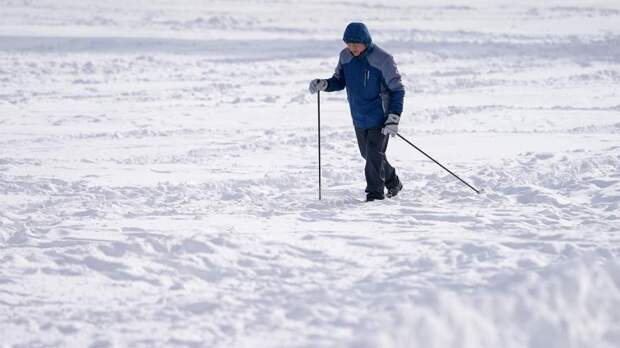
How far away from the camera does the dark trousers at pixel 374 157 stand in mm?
6551

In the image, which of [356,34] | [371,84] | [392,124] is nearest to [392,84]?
[371,84]

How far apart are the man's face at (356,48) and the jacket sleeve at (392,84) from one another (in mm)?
188

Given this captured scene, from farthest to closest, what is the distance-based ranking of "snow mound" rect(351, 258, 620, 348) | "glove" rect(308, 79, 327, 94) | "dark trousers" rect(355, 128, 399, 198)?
"glove" rect(308, 79, 327, 94)
"dark trousers" rect(355, 128, 399, 198)
"snow mound" rect(351, 258, 620, 348)

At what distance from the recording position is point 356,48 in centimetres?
635

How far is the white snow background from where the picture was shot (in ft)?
13.4

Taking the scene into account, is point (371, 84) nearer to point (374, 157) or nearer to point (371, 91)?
point (371, 91)

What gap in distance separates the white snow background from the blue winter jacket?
0.69 metres

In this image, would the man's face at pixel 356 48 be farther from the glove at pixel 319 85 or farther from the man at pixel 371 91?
the glove at pixel 319 85

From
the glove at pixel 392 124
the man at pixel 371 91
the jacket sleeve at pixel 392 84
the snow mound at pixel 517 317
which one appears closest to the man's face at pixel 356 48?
the man at pixel 371 91

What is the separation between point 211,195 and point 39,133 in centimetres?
378

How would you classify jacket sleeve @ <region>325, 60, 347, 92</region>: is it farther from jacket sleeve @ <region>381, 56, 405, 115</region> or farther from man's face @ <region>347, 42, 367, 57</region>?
jacket sleeve @ <region>381, 56, 405, 115</region>

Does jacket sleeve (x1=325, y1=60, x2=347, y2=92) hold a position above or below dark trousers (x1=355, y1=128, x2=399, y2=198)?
above

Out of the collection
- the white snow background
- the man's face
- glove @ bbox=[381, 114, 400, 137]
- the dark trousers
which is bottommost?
the white snow background

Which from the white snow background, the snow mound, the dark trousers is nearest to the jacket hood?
the dark trousers
